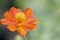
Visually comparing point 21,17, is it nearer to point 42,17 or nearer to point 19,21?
point 19,21

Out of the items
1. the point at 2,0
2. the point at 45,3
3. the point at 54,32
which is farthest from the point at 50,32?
the point at 2,0

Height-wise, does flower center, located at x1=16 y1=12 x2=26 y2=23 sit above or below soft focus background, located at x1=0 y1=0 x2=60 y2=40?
below

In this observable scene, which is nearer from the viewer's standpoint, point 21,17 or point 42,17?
point 21,17

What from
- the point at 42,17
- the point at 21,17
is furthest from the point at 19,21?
the point at 42,17

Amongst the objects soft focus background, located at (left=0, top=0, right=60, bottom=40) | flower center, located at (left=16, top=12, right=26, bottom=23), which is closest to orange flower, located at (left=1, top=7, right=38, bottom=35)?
flower center, located at (left=16, top=12, right=26, bottom=23)

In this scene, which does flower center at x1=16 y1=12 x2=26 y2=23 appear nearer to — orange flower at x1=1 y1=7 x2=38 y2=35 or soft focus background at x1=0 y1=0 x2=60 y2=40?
orange flower at x1=1 y1=7 x2=38 y2=35

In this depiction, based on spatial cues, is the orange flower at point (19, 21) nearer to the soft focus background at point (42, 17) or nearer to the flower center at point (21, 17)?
the flower center at point (21, 17)

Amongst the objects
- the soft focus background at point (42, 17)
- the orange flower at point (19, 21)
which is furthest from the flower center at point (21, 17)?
the soft focus background at point (42, 17)
